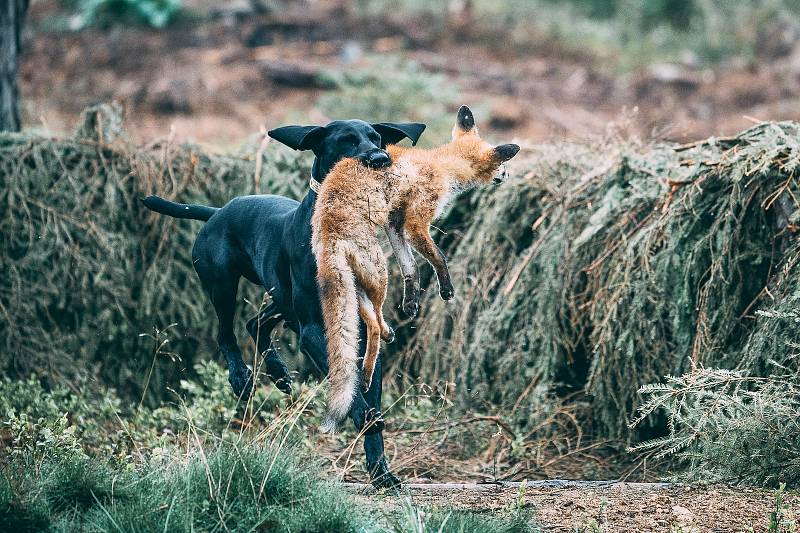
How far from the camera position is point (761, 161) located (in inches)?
219

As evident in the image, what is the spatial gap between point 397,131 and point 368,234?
0.70 metres

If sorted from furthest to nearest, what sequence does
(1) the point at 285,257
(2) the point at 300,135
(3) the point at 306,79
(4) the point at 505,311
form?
1. (3) the point at 306,79
2. (4) the point at 505,311
3. (1) the point at 285,257
4. (2) the point at 300,135

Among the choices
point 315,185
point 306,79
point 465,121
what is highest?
point 465,121

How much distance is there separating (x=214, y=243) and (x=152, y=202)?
419mm

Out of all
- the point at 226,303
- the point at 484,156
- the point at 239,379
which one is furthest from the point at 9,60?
the point at 484,156

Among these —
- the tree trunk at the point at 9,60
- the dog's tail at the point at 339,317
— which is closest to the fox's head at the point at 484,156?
the dog's tail at the point at 339,317

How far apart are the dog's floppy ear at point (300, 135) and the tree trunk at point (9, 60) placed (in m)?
4.86

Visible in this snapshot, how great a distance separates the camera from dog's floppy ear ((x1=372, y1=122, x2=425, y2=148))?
4.63 metres

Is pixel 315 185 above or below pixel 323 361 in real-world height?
above

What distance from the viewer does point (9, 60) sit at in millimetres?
8734

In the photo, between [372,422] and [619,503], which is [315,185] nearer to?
[372,422]

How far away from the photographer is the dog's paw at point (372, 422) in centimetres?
456

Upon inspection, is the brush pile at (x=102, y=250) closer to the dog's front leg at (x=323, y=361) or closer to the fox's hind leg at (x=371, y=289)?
the dog's front leg at (x=323, y=361)

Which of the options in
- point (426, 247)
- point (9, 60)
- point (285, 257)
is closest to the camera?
point (426, 247)
